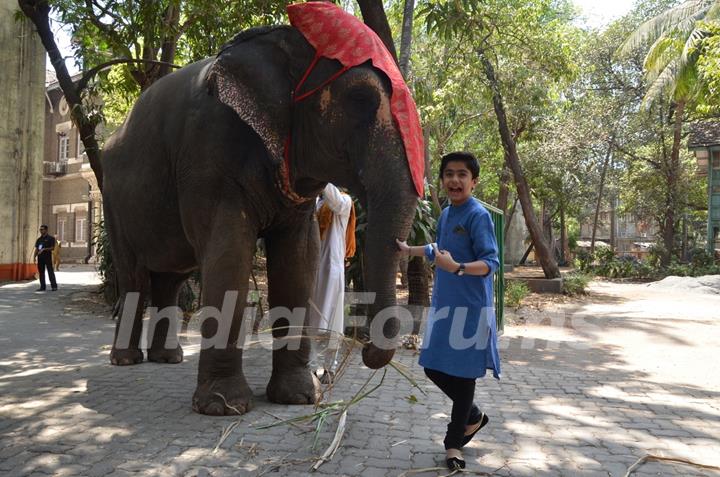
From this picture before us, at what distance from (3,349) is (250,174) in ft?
16.1

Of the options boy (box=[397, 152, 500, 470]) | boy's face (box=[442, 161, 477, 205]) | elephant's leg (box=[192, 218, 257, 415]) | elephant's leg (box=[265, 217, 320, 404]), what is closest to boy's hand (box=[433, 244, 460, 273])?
boy (box=[397, 152, 500, 470])

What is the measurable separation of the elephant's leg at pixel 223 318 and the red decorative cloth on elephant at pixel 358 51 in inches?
46.2

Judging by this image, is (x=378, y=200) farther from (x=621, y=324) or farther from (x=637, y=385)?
(x=621, y=324)

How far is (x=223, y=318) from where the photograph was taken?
424 centimetres

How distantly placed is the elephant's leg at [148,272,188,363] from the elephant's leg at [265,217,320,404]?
178 centimetres

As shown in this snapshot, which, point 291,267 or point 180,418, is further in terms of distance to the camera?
point 291,267

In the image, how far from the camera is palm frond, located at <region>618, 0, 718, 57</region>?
2241 centimetres

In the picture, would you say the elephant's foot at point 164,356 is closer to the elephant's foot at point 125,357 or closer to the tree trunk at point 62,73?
the elephant's foot at point 125,357

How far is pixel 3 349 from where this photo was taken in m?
7.46

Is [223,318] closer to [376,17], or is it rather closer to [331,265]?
[331,265]

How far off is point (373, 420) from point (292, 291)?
118 centimetres

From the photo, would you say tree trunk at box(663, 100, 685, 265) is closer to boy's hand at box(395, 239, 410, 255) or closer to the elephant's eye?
the elephant's eye

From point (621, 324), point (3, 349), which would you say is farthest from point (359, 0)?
point (621, 324)

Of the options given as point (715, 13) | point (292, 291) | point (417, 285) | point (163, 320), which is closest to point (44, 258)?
point (417, 285)
